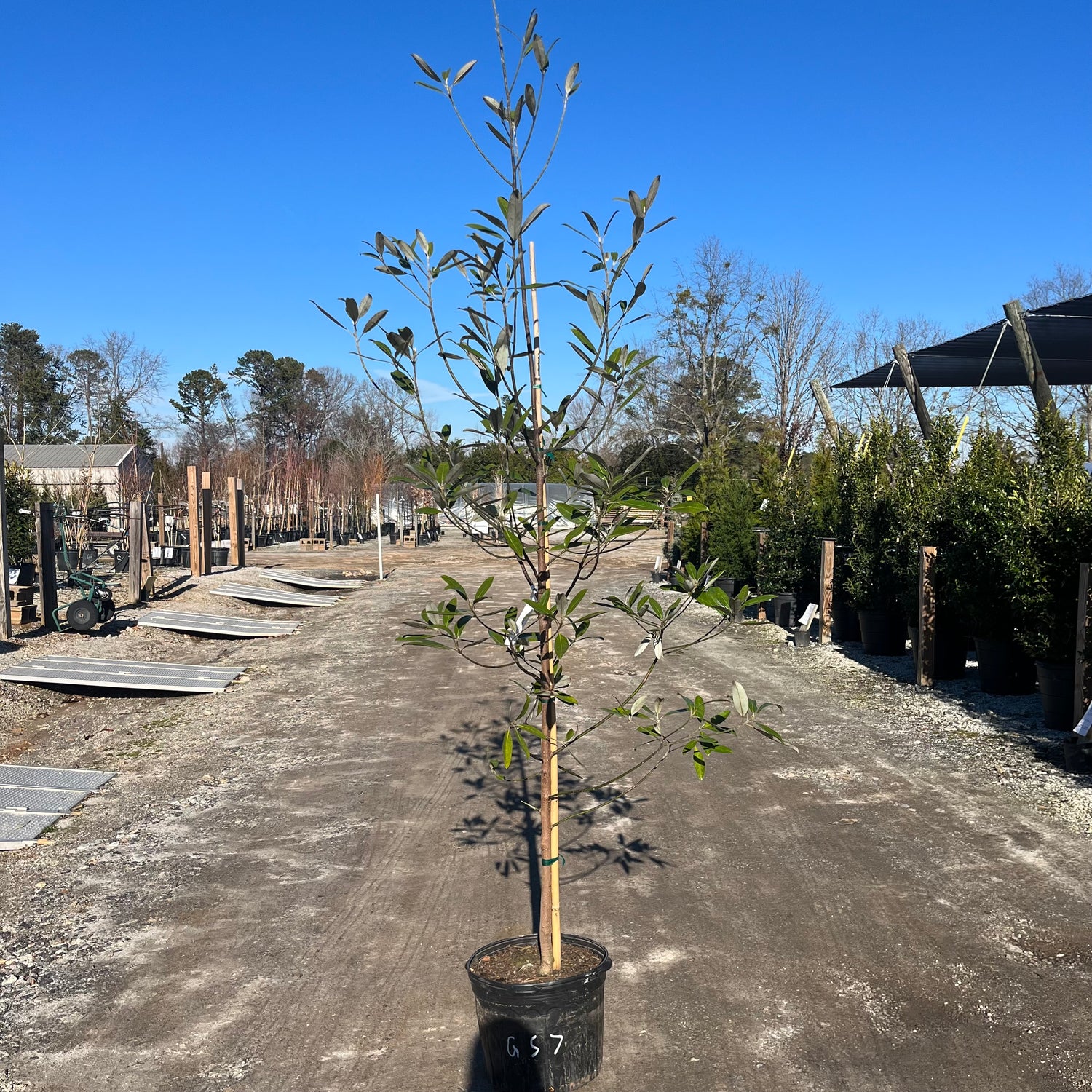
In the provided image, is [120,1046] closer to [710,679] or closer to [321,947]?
[321,947]

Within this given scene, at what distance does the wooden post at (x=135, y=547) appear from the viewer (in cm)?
1596

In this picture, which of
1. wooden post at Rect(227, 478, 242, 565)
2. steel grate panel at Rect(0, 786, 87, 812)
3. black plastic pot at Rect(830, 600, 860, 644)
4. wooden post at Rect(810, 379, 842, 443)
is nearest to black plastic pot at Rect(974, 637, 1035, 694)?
black plastic pot at Rect(830, 600, 860, 644)

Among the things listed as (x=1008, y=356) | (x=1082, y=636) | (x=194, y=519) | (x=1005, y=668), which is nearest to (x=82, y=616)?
(x=194, y=519)

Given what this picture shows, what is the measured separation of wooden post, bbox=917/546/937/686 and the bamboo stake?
7.75m

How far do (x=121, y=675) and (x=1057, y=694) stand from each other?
29.5 feet

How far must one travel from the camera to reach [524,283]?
309 centimetres

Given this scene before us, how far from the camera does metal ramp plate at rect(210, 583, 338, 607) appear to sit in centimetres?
1881

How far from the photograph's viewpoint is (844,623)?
541 inches

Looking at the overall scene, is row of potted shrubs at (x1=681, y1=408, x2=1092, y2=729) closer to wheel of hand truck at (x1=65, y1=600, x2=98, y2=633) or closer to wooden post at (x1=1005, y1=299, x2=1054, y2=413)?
wooden post at (x1=1005, y1=299, x2=1054, y2=413)

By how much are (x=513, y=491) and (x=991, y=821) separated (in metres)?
4.62

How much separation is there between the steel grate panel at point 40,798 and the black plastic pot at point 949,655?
8.06 m

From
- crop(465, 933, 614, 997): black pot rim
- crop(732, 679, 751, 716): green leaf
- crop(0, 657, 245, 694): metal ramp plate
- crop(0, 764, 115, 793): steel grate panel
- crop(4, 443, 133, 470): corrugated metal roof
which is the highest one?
crop(4, 443, 133, 470): corrugated metal roof

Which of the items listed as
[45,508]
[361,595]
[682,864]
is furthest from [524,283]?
[361,595]

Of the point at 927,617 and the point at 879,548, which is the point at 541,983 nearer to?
the point at 927,617
